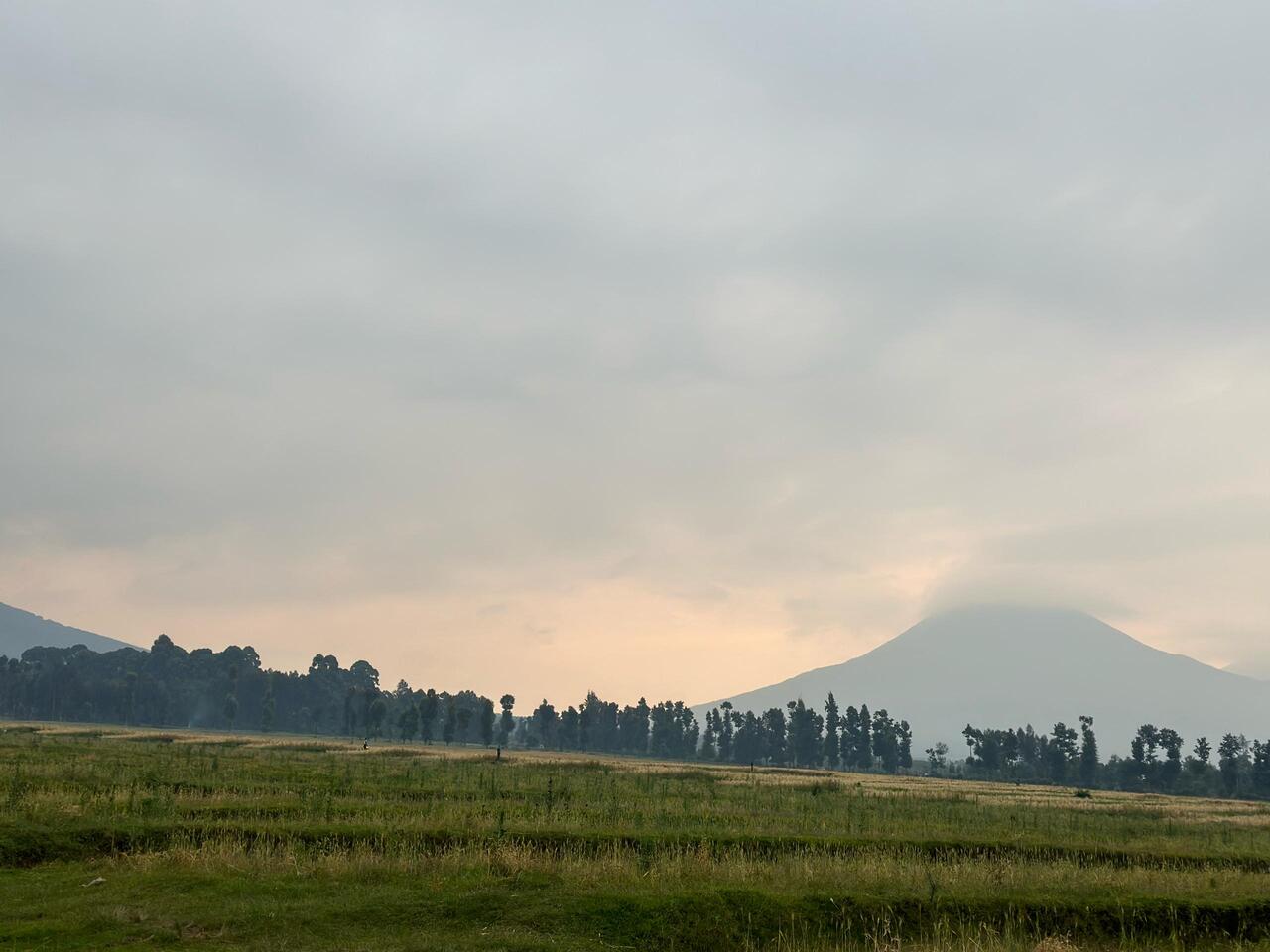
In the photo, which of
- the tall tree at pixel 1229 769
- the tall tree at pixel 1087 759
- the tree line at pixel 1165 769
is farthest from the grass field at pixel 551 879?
the tree line at pixel 1165 769

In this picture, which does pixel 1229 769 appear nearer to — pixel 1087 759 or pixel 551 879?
pixel 1087 759

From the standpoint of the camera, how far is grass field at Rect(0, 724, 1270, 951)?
20.8 metres

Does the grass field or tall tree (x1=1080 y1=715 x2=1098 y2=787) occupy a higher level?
the grass field

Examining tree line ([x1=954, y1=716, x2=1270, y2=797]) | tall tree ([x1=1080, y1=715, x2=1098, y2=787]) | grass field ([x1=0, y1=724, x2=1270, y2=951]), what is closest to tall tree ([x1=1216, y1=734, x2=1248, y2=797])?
tree line ([x1=954, y1=716, x2=1270, y2=797])

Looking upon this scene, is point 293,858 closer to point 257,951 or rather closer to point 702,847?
point 257,951

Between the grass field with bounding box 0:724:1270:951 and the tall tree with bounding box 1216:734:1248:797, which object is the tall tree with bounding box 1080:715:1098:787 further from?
the grass field with bounding box 0:724:1270:951

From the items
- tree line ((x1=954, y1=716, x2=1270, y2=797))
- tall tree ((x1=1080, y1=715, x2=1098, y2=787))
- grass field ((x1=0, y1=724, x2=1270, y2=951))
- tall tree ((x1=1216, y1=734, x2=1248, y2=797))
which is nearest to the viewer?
grass field ((x1=0, y1=724, x2=1270, y2=951))

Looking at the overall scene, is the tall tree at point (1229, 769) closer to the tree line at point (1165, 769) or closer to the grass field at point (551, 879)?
the tree line at point (1165, 769)

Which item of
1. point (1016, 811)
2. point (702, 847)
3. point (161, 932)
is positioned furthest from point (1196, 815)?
point (161, 932)

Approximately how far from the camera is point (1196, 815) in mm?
73875

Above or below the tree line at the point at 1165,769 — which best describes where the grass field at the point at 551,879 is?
above

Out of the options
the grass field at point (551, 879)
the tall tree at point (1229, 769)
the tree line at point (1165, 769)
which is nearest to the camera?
the grass field at point (551, 879)

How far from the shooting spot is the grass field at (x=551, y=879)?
2084cm

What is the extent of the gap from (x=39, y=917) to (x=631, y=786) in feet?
153
